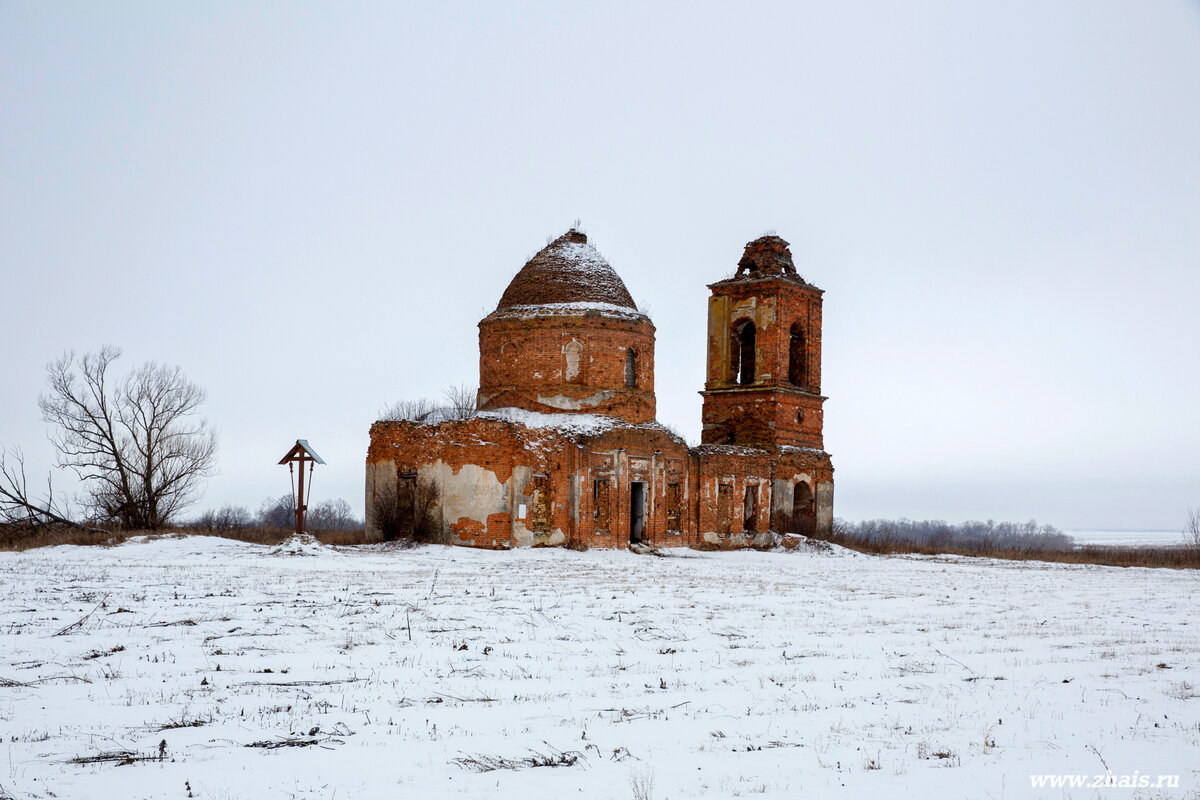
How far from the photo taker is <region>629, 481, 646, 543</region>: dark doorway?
30.8m

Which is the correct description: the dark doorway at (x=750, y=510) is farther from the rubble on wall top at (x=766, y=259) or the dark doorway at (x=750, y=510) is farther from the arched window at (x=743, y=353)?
the rubble on wall top at (x=766, y=259)

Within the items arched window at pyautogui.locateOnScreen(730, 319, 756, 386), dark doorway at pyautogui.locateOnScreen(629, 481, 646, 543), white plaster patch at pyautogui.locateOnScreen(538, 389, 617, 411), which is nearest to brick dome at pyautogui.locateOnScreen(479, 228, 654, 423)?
white plaster patch at pyautogui.locateOnScreen(538, 389, 617, 411)

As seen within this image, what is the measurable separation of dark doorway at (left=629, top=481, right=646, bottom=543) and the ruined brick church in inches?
1.6

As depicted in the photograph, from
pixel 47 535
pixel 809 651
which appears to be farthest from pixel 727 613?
pixel 47 535

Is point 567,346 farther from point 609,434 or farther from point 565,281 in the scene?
point 609,434

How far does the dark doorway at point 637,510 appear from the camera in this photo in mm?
30750

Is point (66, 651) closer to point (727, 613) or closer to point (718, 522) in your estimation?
point (727, 613)

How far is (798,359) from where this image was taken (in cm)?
3691

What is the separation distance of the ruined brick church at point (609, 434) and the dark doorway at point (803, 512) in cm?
5

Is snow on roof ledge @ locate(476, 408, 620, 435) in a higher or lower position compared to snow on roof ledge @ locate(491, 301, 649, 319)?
lower

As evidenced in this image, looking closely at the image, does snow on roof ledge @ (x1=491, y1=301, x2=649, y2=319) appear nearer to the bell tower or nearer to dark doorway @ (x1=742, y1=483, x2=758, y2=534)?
the bell tower

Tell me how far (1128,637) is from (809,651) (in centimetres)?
403

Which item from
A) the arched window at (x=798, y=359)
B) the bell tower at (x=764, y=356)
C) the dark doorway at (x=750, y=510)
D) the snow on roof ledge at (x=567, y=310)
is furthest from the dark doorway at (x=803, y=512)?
the snow on roof ledge at (x=567, y=310)

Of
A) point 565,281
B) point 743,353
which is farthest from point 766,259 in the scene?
point 565,281
